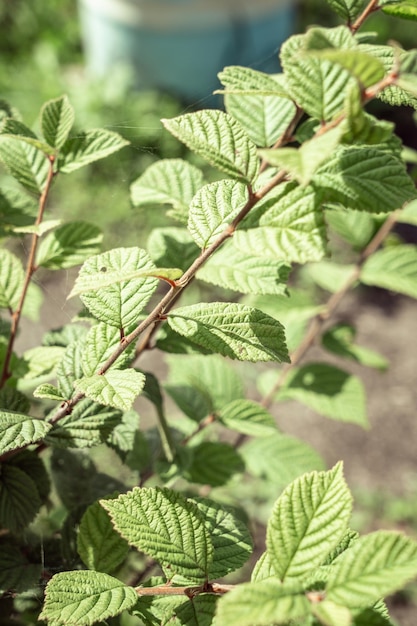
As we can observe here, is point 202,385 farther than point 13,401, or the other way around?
point 202,385

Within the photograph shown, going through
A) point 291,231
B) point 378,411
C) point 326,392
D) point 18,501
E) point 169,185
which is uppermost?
point 291,231

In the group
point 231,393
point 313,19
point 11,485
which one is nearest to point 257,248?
point 11,485

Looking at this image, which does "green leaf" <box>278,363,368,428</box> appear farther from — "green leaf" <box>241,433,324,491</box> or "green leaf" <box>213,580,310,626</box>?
"green leaf" <box>213,580,310,626</box>

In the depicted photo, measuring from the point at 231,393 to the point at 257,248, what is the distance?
67 centimetres

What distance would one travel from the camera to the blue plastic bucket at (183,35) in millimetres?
3734

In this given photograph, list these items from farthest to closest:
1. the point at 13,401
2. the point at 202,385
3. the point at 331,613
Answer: the point at 202,385
the point at 13,401
the point at 331,613

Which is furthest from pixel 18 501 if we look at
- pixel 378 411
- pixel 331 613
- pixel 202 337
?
pixel 378 411

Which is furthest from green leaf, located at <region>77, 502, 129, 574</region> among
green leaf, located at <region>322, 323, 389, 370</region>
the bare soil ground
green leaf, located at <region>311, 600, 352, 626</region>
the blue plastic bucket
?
the blue plastic bucket

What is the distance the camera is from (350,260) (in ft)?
11.5

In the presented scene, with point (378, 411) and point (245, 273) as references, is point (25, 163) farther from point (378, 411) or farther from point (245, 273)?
point (378, 411)

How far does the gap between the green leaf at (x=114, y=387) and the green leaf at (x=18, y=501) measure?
0.22 m

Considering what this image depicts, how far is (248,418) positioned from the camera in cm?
114

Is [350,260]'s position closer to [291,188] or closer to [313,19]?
[313,19]

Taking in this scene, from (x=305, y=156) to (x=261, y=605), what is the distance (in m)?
0.36
